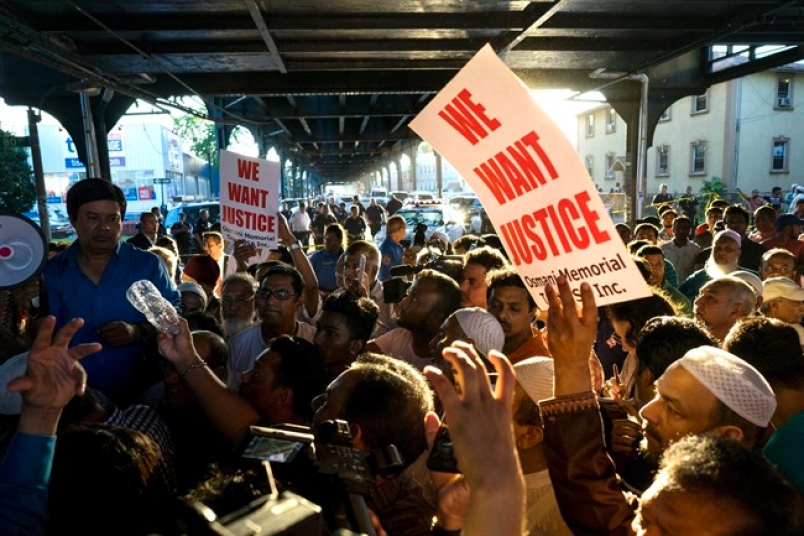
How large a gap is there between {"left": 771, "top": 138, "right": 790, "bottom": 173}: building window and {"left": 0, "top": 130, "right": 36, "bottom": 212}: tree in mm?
37290

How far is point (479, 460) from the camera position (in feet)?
4.08

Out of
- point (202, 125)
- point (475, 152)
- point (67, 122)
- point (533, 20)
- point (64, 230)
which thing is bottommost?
point (64, 230)

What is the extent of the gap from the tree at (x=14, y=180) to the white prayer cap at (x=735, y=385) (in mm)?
28553

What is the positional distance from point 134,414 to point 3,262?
5.03 feet

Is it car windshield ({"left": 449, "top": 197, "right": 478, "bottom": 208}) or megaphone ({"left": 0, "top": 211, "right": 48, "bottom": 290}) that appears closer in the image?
megaphone ({"left": 0, "top": 211, "right": 48, "bottom": 290})

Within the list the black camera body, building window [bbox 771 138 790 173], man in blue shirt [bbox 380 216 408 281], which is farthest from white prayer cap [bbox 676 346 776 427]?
building window [bbox 771 138 790 173]

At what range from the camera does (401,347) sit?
418cm

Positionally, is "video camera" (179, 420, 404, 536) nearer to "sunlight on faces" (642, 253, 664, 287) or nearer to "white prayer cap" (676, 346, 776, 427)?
"white prayer cap" (676, 346, 776, 427)

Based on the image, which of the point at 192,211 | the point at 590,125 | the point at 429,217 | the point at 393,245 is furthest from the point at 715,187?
the point at 393,245

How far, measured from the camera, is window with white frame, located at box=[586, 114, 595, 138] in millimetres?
45969

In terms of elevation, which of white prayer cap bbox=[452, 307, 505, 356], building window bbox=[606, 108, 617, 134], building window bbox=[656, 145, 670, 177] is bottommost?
white prayer cap bbox=[452, 307, 505, 356]

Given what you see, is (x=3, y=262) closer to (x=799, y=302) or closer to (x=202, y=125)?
(x=799, y=302)

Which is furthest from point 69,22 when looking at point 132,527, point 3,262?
point 132,527

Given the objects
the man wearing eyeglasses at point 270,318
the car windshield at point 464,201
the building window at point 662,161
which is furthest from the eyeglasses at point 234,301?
the building window at point 662,161
